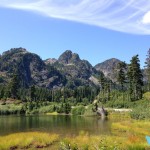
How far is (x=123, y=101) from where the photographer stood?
108875 mm

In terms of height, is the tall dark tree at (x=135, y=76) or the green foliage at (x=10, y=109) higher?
the tall dark tree at (x=135, y=76)

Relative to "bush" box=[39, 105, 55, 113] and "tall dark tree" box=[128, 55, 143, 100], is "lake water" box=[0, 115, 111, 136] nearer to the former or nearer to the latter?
"tall dark tree" box=[128, 55, 143, 100]

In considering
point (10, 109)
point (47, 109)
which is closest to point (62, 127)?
point (10, 109)

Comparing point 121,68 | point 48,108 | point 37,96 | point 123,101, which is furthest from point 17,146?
point 37,96

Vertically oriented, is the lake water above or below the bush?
below

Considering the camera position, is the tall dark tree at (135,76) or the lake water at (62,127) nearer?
the lake water at (62,127)

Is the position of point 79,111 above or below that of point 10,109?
below

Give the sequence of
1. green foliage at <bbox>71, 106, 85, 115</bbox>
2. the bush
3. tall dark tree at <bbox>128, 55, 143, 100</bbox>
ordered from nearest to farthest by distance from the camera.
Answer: tall dark tree at <bbox>128, 55, 143, 100</bbox> < green foliage at <bbox>71, 106, 85, 115</bbox> < the bush

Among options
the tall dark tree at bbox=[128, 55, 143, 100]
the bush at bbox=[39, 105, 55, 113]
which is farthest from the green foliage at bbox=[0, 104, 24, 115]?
the tall dark tree at bbox=[128, 55, 143, 100]

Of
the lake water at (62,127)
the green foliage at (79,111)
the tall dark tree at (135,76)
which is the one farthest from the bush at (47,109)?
the lake water at (62,127)

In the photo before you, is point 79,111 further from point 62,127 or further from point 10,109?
point 62,127

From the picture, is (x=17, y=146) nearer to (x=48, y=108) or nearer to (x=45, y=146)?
(x=45, y=146)

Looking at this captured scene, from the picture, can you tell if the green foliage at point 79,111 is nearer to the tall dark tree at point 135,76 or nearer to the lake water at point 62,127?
the tall dark tree at point 135,76

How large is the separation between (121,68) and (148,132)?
8342 cm
